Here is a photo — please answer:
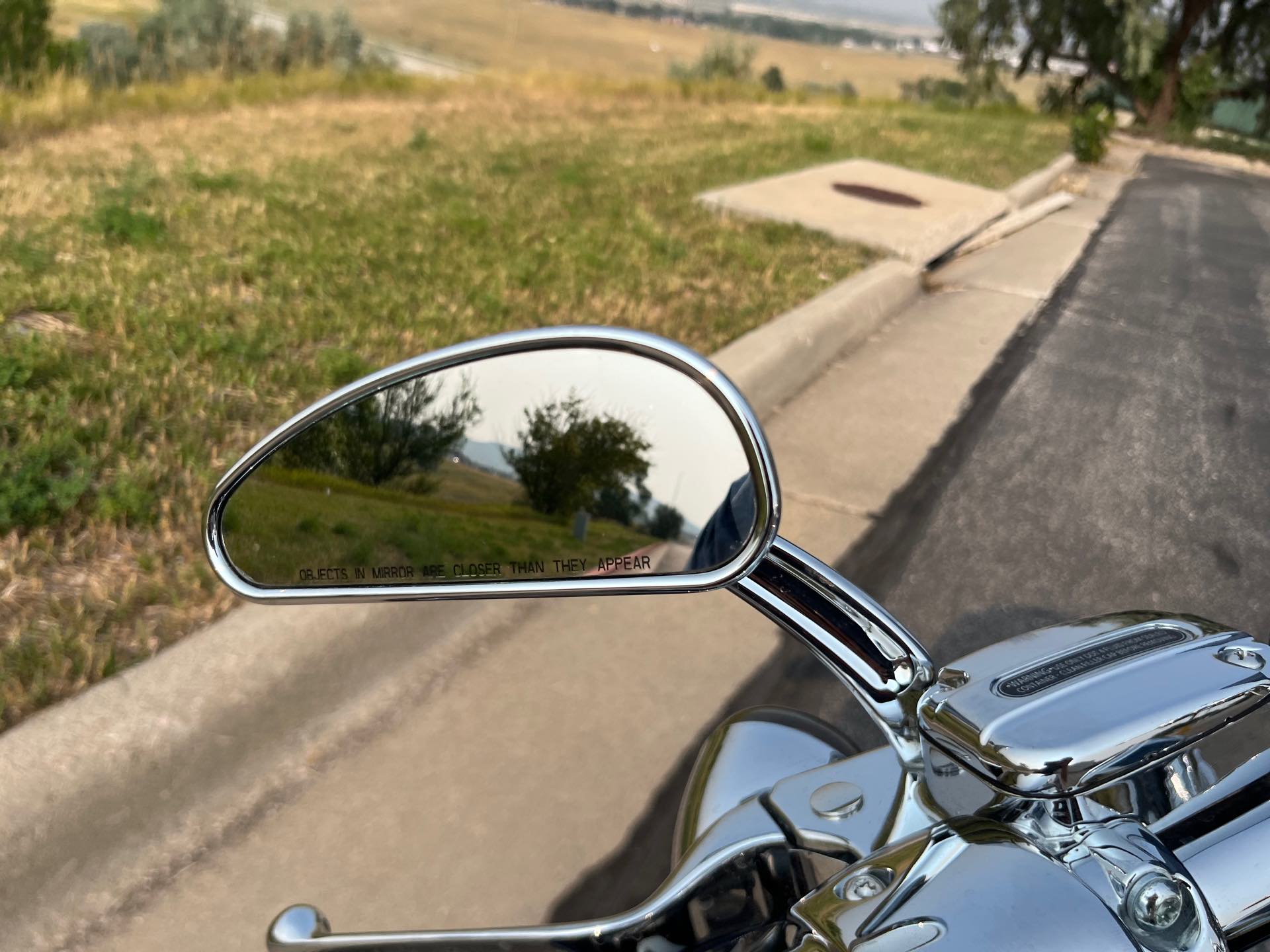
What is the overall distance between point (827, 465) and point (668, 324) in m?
1.31

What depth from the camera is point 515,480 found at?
129 centimetres

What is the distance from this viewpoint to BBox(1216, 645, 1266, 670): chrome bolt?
44.3 inches

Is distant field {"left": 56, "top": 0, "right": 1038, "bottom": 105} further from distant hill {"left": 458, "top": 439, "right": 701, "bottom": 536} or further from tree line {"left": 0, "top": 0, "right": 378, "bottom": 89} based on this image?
distant hill {"left": 458, "top": 439, "right": 701, "bottom": 536}

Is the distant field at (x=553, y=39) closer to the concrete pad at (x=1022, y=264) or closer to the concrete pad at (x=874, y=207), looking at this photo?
the concrete pad at (x=874, y=207)

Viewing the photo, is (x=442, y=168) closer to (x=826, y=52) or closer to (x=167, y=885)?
(x=167, y=885)

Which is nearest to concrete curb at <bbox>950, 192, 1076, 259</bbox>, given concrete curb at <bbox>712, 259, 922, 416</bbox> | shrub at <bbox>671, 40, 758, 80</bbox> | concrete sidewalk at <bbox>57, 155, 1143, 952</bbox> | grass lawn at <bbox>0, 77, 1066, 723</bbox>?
grass lawn at <bbox>0, 77, 1066, 723</bbox>

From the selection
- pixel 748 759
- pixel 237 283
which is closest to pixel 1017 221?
pixel 237 283

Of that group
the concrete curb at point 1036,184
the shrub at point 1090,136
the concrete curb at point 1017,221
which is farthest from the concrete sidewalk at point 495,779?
the shrub at point 1090,136

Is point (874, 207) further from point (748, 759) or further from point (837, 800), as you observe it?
point (837, 800)

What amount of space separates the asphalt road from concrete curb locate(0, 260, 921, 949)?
0.77 meters

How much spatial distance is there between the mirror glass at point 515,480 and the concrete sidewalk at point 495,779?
1.11 m

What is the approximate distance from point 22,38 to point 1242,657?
13.2 metres

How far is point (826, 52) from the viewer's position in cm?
7788

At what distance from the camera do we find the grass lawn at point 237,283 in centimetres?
296
